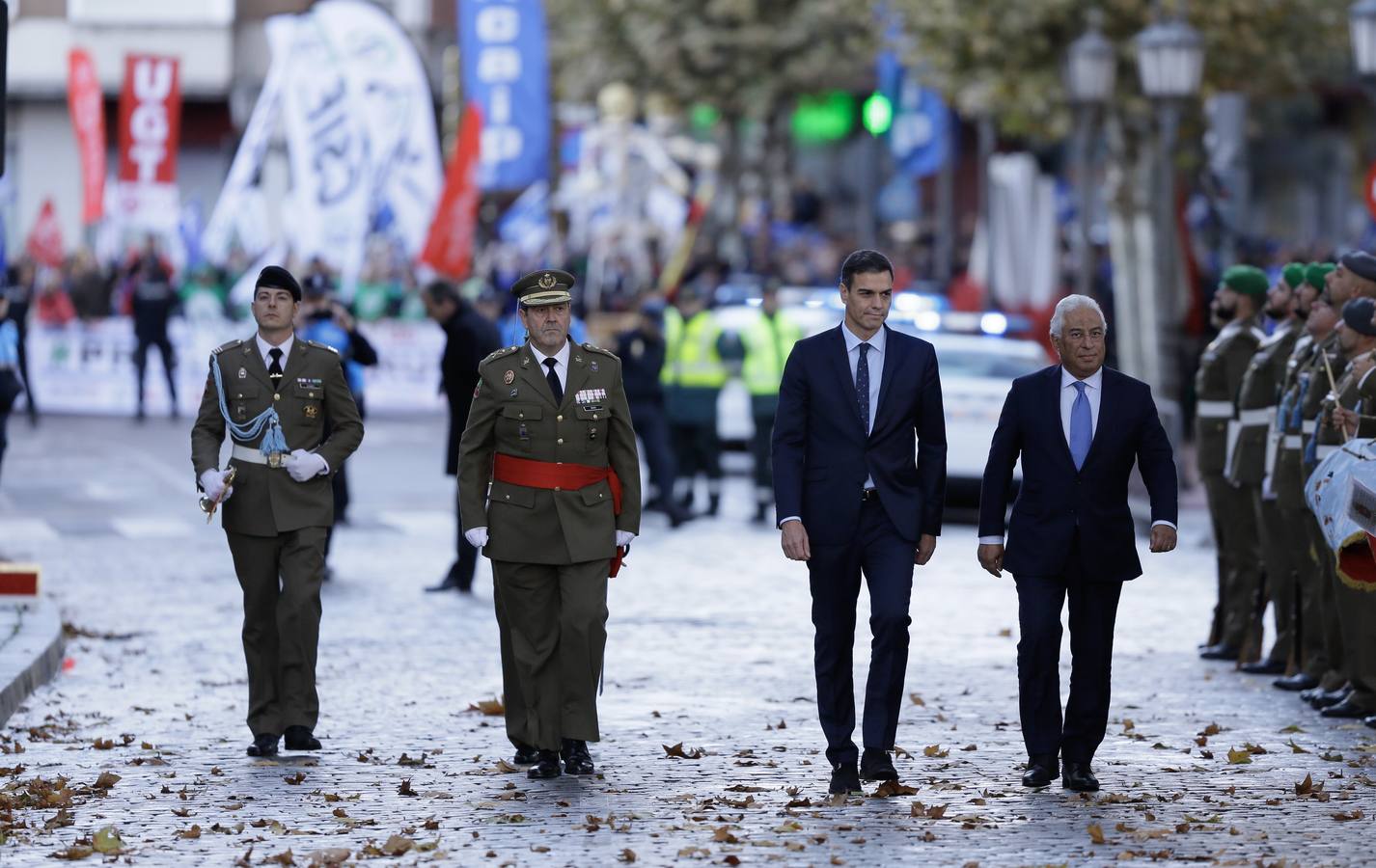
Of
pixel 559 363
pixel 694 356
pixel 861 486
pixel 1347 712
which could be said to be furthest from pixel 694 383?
pixel 861 486

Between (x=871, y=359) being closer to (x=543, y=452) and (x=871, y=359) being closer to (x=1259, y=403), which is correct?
(x=543, y=452)

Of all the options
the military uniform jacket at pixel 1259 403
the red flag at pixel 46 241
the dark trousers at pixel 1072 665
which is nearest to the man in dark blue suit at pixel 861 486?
the dark trousers at pixel 1072 665

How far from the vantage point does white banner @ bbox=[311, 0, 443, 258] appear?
106 ft

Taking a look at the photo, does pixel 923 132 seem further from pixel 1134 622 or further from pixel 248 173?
pixel 1134 622

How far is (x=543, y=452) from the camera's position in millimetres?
10305

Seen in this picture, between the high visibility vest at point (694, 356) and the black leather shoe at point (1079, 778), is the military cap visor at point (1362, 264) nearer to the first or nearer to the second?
the black leather shoe at point (1079, 778)

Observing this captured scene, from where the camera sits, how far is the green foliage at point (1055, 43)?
3244cm

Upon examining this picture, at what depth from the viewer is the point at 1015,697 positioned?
1238 cm

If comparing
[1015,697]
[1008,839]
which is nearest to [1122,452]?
[1008,839]

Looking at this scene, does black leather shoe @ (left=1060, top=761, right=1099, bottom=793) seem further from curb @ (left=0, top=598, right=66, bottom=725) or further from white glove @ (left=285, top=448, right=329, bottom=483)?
curb @ (left=0, top=598, right=66, bottom=725)

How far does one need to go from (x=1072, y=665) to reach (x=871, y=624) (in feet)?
2.54

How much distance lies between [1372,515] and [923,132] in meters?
31.9

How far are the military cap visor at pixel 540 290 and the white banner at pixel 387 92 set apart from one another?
73.0 ft

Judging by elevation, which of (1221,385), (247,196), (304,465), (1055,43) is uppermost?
(1055,43)
